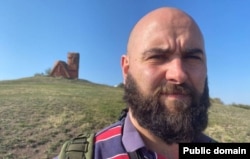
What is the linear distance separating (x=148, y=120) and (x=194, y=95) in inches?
12.8

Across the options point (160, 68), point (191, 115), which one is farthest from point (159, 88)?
point (191, 115)

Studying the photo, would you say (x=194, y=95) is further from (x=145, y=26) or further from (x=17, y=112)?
(x=17, y=112)

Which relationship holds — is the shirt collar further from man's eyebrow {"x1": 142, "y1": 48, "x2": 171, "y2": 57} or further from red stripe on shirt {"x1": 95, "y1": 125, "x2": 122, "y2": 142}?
man's eyebrow {"x1": 142, "y1": 48, "x2": 171, "y2": 57}

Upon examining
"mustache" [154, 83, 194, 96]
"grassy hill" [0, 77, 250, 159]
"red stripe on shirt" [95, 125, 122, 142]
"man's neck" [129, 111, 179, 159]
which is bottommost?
"grassy hill" [0, 77, 250, 159]

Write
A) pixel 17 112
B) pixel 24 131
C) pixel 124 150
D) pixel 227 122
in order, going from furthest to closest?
1. pixel 227 122
2. pixel 17 112
3. pixel 24 131
4. pixel 124 150

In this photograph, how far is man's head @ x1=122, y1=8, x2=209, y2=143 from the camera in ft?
7.13

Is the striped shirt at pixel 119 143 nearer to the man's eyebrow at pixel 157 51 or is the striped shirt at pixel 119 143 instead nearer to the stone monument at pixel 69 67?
the man's eyebrow at pixel 157 51

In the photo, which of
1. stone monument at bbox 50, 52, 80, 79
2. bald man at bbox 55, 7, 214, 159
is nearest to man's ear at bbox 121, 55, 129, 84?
bald man at bbox 55, 7, 214, 159

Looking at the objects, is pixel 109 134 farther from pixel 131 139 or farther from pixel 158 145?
pixel 158 145

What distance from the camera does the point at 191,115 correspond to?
221 centimetres

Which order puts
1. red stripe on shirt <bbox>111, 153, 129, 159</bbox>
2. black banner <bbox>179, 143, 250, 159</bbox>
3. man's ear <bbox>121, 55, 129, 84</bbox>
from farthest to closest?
man's ear <bbox>121, 55, 129, 84</bbox> → black banner <bbox>179, 143, 250, 159</bbox> → red stripe on shirt <bbox>111, 153, 129, 159</bbox>

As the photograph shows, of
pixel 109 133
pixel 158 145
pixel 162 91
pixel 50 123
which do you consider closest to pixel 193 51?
pixel 162 91

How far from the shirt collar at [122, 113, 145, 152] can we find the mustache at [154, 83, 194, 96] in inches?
11.2

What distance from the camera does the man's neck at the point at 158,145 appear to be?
227cm
